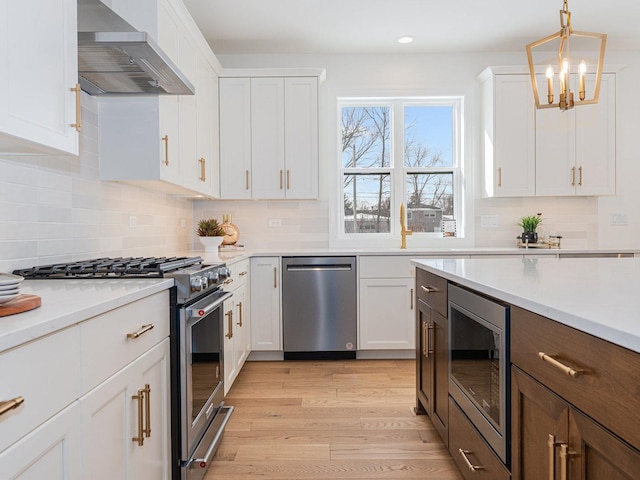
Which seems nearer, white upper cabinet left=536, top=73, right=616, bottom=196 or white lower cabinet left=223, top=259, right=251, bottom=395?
white lower cabinet left=223, top=259, right=251, bottom=395

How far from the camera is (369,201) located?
14.3 feet

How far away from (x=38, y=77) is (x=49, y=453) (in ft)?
3.62

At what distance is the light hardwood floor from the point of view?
2.02 m

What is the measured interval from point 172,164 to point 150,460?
173 cm

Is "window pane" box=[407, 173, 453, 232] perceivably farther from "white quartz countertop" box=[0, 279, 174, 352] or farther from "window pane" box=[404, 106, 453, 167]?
"white quartz countertop" box=[0, 279, 174, 352]

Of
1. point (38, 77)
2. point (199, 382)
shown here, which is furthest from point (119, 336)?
point (38, 77)

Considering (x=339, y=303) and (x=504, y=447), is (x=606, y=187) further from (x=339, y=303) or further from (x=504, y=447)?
(x=504, y=447)

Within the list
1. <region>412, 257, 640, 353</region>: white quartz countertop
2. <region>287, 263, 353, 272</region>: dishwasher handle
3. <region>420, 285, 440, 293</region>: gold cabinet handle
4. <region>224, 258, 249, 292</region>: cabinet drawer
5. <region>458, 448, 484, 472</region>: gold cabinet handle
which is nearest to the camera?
<region>412, 257, 640, 353</region>: white quartz countertop

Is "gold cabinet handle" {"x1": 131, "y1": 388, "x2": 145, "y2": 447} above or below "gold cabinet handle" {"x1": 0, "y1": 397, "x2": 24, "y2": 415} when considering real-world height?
below

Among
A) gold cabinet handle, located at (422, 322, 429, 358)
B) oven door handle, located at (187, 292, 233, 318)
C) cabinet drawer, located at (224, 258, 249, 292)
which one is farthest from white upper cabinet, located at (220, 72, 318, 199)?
oven door handle, located at (187, 292, 233, 318)

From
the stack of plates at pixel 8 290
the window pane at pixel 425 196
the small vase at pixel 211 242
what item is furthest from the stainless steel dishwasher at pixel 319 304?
the stack of plates at pixel 8 290

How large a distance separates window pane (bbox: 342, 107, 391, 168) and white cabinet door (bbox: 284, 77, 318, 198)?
21.7 inches

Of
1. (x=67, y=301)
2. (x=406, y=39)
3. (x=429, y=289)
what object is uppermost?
(x=406, y=39)

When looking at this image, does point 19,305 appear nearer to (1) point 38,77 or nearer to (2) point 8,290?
(2) point 8,290
